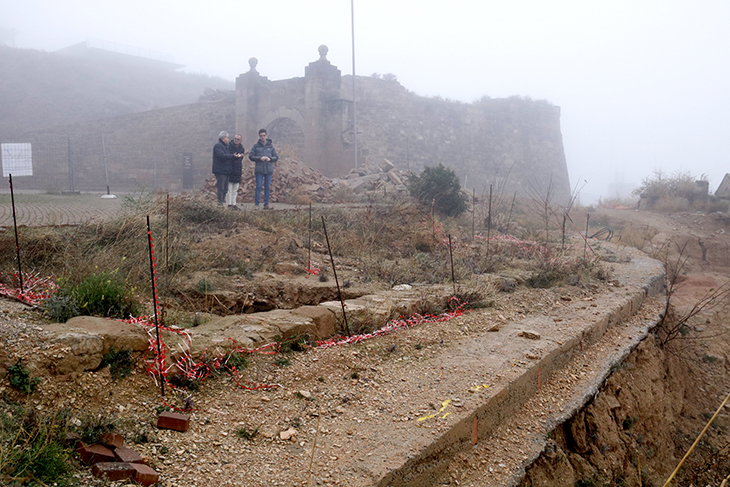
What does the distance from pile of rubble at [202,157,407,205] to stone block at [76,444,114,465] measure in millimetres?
10484

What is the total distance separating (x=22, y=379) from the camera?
94.0 inches

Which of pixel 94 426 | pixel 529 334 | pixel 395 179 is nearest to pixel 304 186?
pixel 395 179

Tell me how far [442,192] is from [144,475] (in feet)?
34.0

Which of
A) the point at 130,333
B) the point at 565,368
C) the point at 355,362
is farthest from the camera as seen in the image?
the point at 565,368

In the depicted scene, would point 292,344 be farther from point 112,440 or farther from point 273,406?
point 112,440

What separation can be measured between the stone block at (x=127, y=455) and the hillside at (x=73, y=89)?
2537 cm

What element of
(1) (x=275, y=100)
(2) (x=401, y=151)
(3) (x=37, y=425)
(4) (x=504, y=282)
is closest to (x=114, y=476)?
(3) (x=37, y=425)

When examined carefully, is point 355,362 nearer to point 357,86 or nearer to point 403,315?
point 403,315

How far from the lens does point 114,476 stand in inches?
80.0

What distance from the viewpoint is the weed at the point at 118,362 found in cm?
278

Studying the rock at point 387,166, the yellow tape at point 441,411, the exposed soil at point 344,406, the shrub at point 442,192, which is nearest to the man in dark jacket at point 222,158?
the exposed soil at point 344,406

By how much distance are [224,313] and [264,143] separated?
6.71 metres

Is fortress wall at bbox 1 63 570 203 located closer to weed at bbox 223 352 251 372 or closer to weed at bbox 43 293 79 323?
weed at bbox 43 293 79 323

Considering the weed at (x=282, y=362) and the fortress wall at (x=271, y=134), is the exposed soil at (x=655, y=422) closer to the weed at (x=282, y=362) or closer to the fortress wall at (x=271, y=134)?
the weed at (x=282, y=362)
